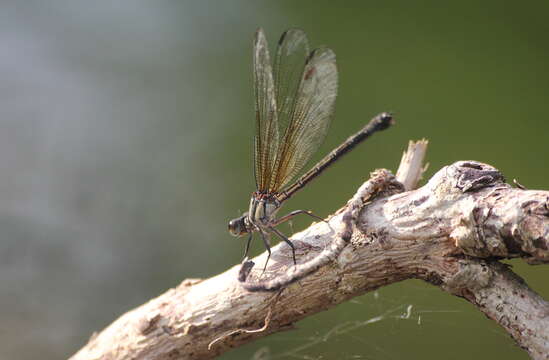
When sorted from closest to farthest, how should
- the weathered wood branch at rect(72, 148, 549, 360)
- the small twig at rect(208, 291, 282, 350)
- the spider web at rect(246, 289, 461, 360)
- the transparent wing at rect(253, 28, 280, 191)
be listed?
the weathered wood branch at rect(72, 148, 549, 360), the small twig at rect(208, 291, 282, 350), the transparent wing at rect(253, 28, 280, 191), the spider web at rect(246, 289, 461, 360)

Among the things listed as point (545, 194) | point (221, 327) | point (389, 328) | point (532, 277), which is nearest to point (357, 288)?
point (221, 327)

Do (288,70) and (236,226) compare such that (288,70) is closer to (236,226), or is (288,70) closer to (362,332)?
(236,226)

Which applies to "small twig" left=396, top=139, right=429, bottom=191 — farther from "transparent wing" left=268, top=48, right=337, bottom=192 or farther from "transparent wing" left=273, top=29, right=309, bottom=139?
"transparent wing" left=273, top=29, right=309, bottom=139

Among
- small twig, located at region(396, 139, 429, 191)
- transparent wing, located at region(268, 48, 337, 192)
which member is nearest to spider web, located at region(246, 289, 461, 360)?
small twig, located at region(396, 139, 429, 191)

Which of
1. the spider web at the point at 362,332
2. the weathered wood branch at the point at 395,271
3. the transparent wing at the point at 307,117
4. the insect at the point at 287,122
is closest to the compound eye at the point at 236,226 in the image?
the insect at the point at 287,122

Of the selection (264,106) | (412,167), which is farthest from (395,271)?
(264,106)

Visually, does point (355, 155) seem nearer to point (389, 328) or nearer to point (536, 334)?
point (389, 328)

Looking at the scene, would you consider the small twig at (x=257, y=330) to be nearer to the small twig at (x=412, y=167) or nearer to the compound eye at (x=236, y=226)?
the compound eye at (x=236, y=226)
